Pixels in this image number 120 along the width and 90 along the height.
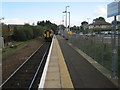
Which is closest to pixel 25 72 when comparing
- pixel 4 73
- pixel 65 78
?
pixel 4 73

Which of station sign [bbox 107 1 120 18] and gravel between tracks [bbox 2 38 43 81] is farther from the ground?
station sign [bbox 107 1 120 18]

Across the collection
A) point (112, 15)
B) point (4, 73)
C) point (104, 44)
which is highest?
point (112, 15)

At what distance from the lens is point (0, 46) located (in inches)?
1284

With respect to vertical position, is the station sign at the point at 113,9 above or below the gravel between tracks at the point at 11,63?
above

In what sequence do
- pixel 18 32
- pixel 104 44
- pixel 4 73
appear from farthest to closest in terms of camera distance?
pixel 18 32, pixel 4 73, pixel 104 44

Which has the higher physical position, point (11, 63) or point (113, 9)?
point (113, 9)

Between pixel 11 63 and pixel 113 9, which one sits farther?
pixel 11 63

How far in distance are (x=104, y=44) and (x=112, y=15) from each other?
12.7ft

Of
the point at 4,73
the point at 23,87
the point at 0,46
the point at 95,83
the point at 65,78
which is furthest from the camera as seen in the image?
the point at 0,46

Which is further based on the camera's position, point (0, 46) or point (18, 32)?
point (18, 32)

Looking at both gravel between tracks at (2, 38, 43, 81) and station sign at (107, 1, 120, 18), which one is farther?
gravel between tracks at (2, 38, 43, 81)

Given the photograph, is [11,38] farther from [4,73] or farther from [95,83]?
[95,83]

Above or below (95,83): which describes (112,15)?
above

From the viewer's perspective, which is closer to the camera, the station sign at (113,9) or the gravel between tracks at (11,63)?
the station sign at (113,9)
